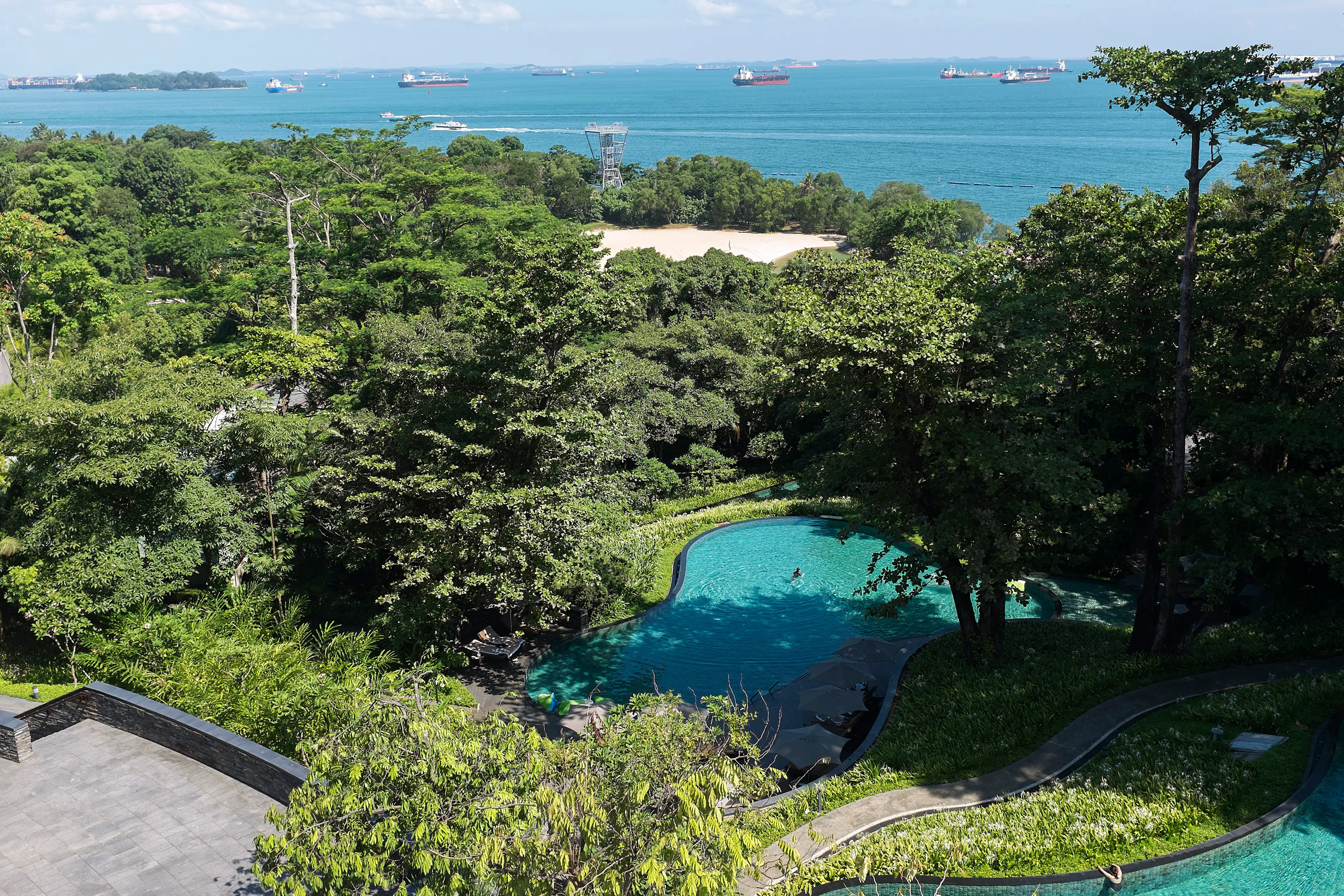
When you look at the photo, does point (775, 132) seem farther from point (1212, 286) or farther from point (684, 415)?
point (1212, 286)

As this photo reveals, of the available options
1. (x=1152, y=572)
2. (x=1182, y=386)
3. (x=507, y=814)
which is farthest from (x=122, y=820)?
(x=1152, y=572)

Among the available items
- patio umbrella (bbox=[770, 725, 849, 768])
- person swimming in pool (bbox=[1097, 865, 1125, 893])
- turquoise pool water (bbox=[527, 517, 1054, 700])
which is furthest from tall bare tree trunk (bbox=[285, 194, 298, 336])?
person swimming in pool (bbox=[1097, 865, 1125, 893])

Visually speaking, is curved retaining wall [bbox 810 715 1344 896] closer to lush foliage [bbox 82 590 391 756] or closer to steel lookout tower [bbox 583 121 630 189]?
lush foliage [bbox 82 590 391 756]

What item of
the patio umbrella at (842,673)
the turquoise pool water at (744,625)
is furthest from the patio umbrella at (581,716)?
the patio umbrella at (842,673)

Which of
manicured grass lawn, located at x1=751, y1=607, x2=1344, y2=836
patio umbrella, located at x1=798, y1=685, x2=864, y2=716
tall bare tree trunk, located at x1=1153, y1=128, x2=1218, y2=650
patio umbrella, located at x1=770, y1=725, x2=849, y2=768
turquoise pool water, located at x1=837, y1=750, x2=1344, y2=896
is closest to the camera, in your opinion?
turquoise pool water, located at x1=837, y1=750, x2=1344, y2=896

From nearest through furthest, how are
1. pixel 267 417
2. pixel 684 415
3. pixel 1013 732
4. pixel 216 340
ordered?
pixel 1013 732
pixel 267 417
pixel 684 415
pixel 216 340

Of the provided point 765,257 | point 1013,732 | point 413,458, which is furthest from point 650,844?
point 765,257
